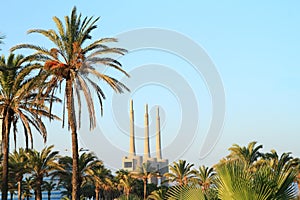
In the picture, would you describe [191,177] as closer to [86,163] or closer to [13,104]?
[86,163]

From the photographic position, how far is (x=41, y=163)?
52.6 m

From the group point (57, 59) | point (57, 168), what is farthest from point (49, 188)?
point (57, 59)

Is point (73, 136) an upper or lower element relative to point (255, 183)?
upper

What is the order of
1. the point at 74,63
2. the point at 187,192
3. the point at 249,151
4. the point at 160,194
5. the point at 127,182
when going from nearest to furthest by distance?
the point at 187,192, the point at 74,63, the point at 160,194, the point at 249,151, the point at 127,182

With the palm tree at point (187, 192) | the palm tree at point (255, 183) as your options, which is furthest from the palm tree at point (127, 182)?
the palm tree at point (255, 183)

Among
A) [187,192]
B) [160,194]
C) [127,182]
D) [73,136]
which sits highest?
[73,136]

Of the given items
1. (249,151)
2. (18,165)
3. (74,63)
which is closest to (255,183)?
(74,63)

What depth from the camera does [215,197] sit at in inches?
348

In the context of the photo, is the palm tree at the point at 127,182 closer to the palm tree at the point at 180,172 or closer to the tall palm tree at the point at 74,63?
the palm tree at the point at 180,172

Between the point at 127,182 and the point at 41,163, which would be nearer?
the point at 41,163

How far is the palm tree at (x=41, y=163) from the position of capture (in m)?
52.2

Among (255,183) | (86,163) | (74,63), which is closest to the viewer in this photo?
(255,183)

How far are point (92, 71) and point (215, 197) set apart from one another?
1906cm

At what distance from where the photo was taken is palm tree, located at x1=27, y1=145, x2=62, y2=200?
171 ft
